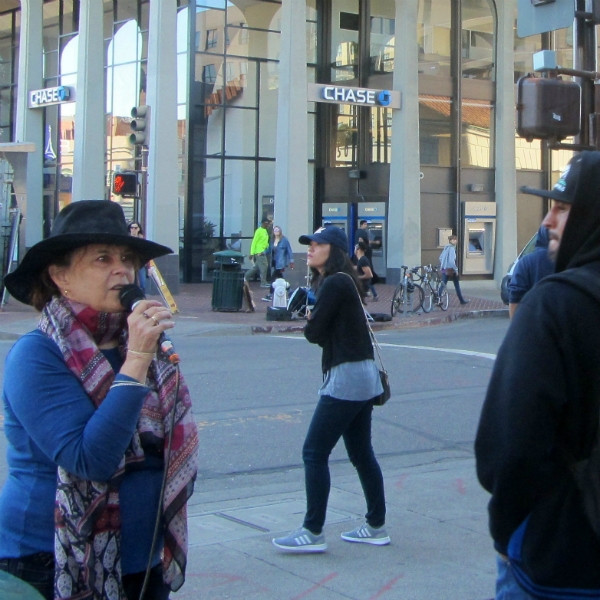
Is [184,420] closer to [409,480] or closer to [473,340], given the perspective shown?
[409,480]

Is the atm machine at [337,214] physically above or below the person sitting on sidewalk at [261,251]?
above

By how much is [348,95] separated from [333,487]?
20308mm

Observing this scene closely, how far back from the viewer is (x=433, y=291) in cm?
2206

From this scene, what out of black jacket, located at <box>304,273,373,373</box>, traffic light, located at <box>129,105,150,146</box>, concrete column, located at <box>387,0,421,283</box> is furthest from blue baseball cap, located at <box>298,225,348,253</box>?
concrete column, located at <box>387,0,421,283</box>

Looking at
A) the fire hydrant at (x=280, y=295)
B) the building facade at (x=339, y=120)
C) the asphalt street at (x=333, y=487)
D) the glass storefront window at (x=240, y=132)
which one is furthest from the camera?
the glass storefront window at (x=240, y=132)

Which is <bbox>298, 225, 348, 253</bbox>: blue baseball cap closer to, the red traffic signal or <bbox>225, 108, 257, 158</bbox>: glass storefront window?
the red traffic signal

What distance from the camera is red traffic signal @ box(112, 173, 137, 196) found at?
→ 18547 millimetres

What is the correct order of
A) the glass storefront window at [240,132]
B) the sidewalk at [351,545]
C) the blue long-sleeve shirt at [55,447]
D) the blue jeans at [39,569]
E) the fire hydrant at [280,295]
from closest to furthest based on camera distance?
the blue long-sleeve shirt at [55,447] → the blue jeans at [39,569] → the sidewalk at [351,545] → the fire hydrant at [280,295] → the glass storefront window at [240,132]

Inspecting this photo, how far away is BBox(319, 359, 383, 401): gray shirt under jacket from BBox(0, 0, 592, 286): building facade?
2046cm

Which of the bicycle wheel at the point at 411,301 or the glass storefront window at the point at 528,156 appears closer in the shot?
the bicycle wheel at the point at 411,301

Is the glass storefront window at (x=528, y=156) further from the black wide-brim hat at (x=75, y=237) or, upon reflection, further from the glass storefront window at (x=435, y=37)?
the black wide-brim hat at (x=75, y=237)

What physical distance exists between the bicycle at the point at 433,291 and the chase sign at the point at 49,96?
40.1ft

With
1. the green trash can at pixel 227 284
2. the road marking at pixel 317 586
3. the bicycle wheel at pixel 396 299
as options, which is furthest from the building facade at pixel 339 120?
the road marking at pixel 317 586

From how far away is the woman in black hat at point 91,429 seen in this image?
8.18 feet
